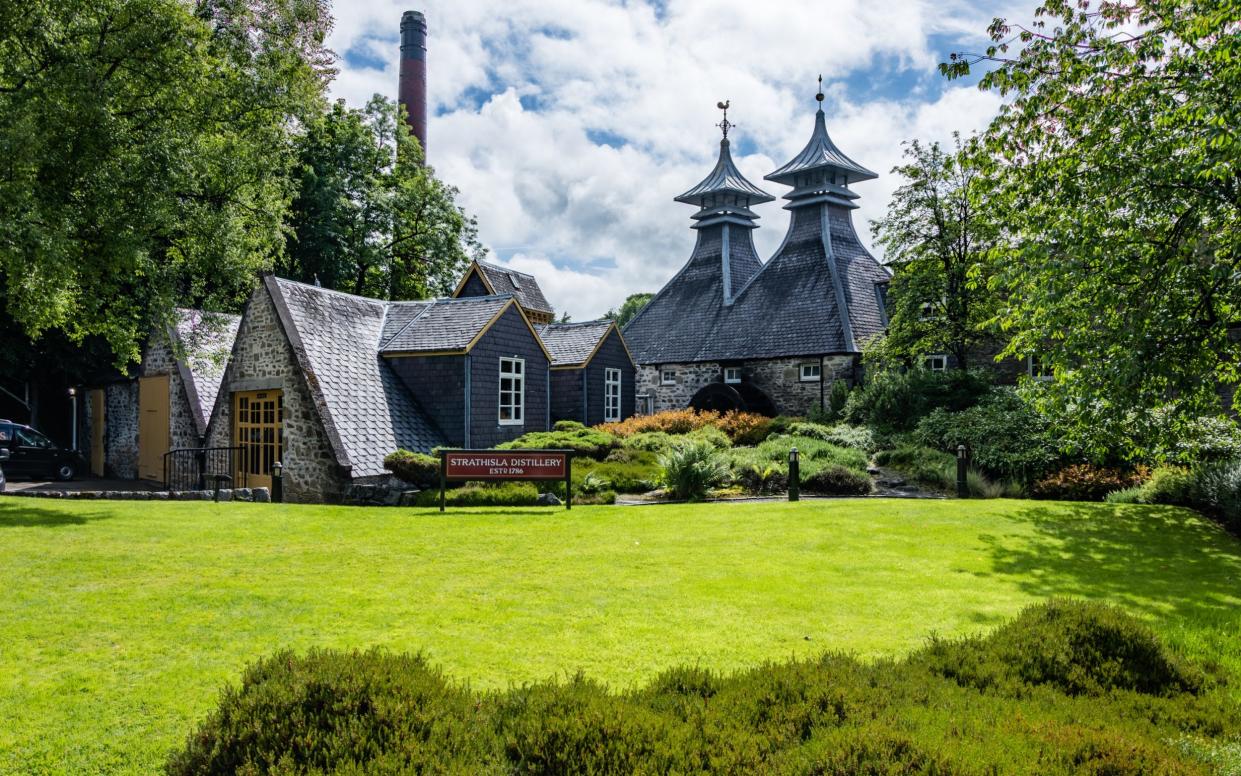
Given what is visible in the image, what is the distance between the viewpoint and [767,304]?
33.8m

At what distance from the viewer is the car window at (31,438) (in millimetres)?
24688

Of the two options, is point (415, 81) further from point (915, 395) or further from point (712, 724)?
point (712, 724)

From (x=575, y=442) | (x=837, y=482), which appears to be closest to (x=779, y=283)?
(x=575, y=442)

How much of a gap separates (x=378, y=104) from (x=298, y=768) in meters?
38.4

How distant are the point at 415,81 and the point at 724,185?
54.0 ft

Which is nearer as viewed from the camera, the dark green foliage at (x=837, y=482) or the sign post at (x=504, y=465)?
the sign post at (x=504, y=465)

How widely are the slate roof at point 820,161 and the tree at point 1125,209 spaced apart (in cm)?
2310

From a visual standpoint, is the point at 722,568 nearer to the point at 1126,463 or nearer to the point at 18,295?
the point at 1126,463

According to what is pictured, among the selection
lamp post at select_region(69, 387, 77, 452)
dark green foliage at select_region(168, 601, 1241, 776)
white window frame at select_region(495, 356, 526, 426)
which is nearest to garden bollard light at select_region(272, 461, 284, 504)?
white window frame at select_region(495, 356, 526, 426)

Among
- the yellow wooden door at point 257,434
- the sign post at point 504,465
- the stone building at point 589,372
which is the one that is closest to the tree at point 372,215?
the stone building at point 589,372

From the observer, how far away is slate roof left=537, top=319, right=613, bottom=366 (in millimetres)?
30984

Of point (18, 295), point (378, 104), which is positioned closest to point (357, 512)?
point (18, 295)

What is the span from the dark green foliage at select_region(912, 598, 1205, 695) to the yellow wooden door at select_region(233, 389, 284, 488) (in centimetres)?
1722

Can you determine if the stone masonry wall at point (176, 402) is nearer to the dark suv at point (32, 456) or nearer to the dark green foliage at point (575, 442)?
the dark suv at point (32, 456)
